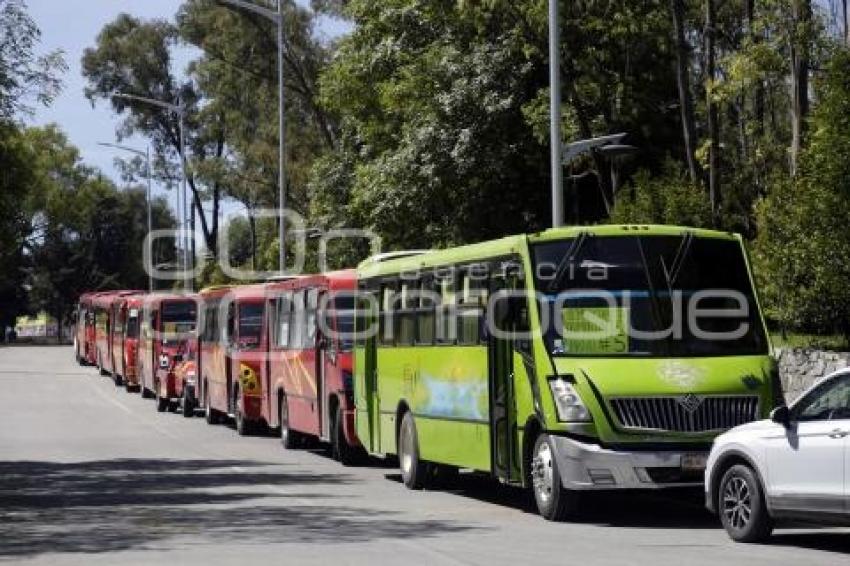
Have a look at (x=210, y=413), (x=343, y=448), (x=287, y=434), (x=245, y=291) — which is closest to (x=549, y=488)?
(x=343, y=448)

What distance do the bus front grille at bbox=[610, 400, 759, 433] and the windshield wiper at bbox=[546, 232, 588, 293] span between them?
1459 millimetres

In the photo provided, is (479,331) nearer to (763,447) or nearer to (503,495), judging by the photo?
(503,495)

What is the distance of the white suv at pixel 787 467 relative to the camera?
13070mm

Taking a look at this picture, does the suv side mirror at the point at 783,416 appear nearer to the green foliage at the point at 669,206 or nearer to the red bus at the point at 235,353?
the green foliage at the point at 669,206

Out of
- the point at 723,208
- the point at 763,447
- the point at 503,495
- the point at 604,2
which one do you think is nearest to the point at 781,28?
the point at 723,208

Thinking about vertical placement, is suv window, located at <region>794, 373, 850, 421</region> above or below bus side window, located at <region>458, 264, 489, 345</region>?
below

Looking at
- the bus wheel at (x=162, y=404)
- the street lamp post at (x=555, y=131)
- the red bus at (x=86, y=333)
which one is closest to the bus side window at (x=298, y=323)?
the street lamp post at (x=555, y=131)

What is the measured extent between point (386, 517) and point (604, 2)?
79.7ft

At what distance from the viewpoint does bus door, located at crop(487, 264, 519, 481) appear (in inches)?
675

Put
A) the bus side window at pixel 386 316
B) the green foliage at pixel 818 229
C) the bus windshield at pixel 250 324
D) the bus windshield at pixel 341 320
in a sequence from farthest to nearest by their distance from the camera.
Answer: the bus windshield at pixel 250 324, the bus windshield at pixel 341 320, the green foliage at pixel 818 229, the bus side window at pixel 386 316

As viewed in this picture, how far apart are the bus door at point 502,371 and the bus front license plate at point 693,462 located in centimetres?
198

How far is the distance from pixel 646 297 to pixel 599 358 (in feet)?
2.90

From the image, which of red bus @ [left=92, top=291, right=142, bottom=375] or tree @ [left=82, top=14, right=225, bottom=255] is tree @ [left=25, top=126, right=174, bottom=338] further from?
red bus @ [left=92, top=291, right=142, bottom=375]

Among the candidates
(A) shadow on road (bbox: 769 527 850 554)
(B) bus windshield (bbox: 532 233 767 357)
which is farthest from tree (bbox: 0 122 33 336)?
(A) shadow on road (bbox: 769 527 850 554)
